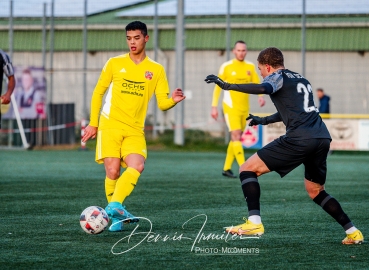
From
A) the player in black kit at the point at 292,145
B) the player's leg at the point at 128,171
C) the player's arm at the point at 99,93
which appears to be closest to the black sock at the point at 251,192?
the player in black kit at the point at 292,145

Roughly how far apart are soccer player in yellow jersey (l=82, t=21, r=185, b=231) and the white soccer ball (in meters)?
0.56

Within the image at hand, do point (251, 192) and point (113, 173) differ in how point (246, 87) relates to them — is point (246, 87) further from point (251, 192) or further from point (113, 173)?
point (113, 173)

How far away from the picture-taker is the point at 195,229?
24.9ft

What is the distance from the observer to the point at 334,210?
6.94 metres

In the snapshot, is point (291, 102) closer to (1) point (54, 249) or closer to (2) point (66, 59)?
(1) point (54, 249)

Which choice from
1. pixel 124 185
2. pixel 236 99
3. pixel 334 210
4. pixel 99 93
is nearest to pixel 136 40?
pixel 99 93

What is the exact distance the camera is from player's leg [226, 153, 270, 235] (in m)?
6.96

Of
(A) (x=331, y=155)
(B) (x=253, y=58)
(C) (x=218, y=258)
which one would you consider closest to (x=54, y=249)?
(C) (x=218, y=258)

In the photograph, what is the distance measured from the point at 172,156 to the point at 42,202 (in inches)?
480

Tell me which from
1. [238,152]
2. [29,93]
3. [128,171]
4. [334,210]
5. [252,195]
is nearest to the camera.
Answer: [334,210]

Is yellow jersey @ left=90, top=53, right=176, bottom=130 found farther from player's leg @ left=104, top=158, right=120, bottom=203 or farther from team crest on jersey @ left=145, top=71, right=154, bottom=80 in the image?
player's leg @ left=104, top=158, right=120, bottom=203

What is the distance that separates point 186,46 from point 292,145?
20.3m

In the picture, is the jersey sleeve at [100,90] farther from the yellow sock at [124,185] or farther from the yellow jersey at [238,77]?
the yellow jersey at [238,77]

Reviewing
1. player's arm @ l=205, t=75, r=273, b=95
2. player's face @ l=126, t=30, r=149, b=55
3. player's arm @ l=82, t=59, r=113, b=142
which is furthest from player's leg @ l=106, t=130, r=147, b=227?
player's arm @ l=205, t=75, r=273, b=95
